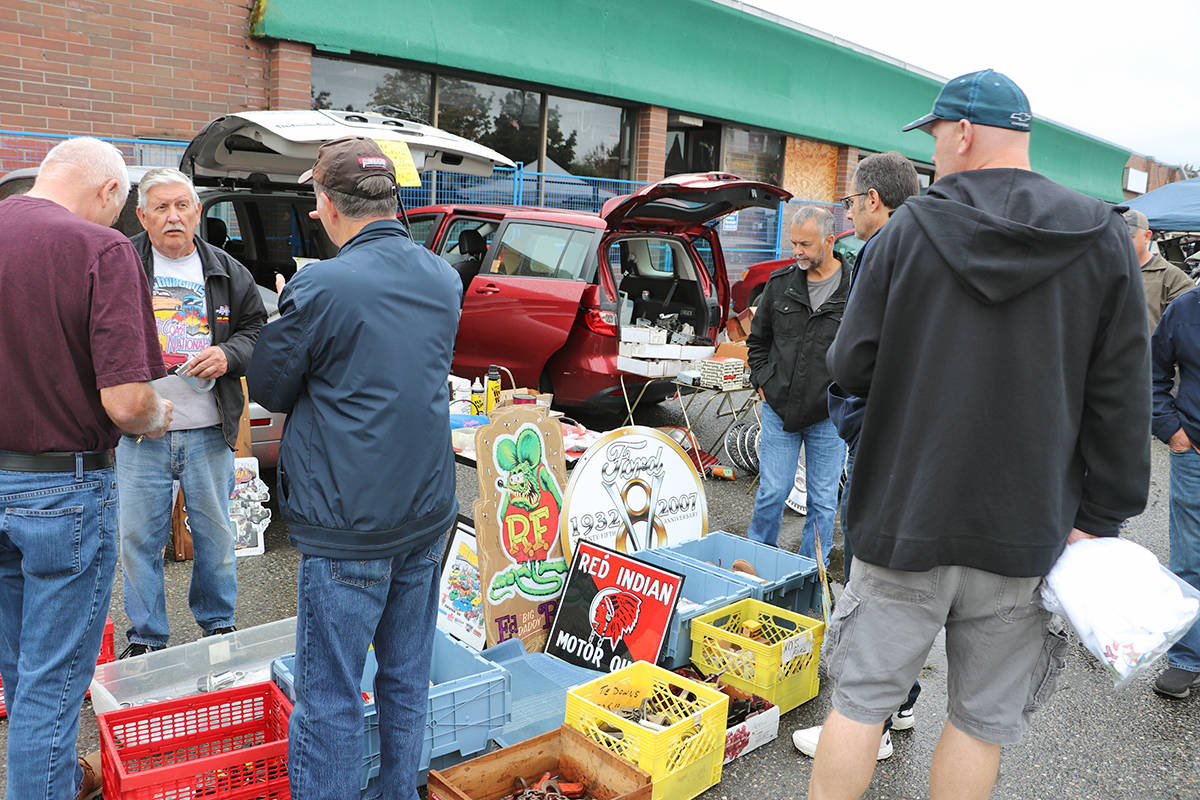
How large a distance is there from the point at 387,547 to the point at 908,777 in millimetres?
2183

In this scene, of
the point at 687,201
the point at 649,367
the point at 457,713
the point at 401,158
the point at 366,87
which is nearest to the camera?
the point at 457,713

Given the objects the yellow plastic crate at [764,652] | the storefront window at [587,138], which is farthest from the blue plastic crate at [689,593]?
the storefront window at [587,138]

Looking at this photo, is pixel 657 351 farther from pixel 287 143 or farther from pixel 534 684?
pixel 534 684

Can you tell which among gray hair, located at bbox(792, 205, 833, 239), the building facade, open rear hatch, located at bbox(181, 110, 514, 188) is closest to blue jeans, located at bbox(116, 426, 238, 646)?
open rear hatch, located at bbox(181, 110, 514, 188)

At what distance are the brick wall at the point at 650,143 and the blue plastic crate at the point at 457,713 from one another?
11915mm

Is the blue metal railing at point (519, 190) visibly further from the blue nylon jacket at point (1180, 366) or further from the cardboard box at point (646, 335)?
the blue nylon jacket at point (1180, 366)

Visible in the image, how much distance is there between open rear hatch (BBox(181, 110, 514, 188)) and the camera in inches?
200

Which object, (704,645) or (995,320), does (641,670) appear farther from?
(995,320)

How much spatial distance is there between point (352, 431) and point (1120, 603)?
1949 mm

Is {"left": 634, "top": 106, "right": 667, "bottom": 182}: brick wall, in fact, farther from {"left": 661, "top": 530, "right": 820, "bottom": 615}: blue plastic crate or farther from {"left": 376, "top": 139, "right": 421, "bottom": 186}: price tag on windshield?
{"left": 661, "top": 530, "right": 820, "bottom": 615}: blue plastic crate

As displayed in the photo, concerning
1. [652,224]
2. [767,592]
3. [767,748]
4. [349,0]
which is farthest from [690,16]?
[767,748]

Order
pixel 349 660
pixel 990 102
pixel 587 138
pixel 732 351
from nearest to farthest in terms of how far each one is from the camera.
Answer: pixel 990 102
pixel 349 660
pixel 732 351
pixel 587 138

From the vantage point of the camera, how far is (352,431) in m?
2.28

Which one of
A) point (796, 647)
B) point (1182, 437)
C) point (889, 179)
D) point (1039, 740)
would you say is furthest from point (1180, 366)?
point (796, 647)
